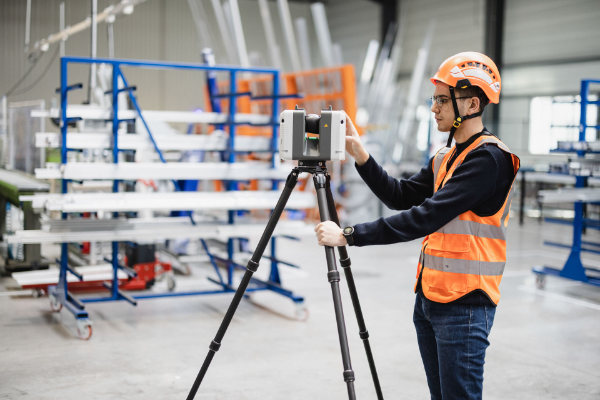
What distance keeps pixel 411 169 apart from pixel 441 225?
37.4ft

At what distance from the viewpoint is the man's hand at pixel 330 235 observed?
8.10ft

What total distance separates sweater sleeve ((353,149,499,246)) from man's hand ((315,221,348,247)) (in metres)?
0.06

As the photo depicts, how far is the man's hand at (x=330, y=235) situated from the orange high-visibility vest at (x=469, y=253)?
1.29 ft

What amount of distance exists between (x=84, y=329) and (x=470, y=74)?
377 cm

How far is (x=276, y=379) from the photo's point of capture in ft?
14.5

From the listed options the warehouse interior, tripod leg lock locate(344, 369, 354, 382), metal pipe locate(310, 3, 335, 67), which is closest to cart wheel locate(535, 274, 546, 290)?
the warehouse interior

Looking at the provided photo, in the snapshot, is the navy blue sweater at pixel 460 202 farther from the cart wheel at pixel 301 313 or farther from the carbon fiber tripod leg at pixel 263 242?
the cart wheel at pixel 301 313

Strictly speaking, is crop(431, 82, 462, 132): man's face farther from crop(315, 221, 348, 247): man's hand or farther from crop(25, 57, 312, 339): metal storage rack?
crop(25, 57, 312, 339): metal storage rack

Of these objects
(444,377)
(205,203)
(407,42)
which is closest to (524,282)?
(205,203)

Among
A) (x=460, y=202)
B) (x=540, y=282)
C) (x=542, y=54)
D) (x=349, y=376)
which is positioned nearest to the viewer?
(x=460, y=202)

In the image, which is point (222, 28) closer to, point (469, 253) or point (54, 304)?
point (54, 304)

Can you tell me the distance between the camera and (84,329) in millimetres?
5164

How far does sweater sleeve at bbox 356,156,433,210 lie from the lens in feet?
9.36

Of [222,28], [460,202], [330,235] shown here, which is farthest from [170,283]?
[222,28]
